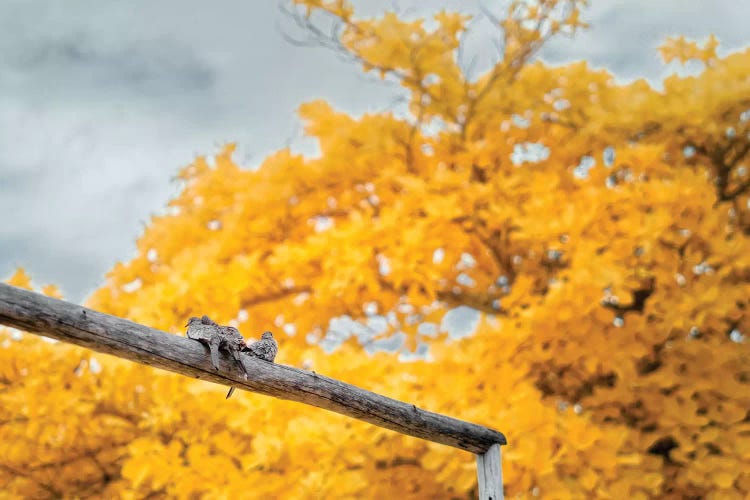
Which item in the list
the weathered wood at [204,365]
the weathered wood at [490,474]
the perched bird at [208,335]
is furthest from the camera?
the weathered wood at [490,474]

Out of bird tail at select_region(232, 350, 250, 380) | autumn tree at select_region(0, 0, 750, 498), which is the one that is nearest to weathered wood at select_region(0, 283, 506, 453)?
bird tail at select_region(232, 350, 250, 380)

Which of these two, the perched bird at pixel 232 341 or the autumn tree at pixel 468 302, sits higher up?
the autumn tree at pixel 468 302

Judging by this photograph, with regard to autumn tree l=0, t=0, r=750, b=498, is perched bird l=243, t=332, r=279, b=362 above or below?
below

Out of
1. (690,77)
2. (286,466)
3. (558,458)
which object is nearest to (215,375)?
(286,466)

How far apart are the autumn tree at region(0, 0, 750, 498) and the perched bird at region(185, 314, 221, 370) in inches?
40.9

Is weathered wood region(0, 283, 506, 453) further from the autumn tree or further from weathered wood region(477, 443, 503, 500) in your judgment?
the autumn tree

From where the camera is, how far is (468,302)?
4043 millimetres

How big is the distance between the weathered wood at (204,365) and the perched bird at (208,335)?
0.06ft

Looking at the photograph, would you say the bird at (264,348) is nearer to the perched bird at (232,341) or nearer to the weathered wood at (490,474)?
the perched bird at (232,341)

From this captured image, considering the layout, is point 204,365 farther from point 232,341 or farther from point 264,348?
point 264,348

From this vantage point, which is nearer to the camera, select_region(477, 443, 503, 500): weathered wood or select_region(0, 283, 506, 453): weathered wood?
select_region(0, 283, 506, 453): weathered wood

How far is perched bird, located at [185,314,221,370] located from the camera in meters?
1.76

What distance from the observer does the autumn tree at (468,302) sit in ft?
9.37

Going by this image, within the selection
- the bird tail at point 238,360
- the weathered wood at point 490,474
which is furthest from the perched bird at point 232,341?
the weathered wood at point 490,474
